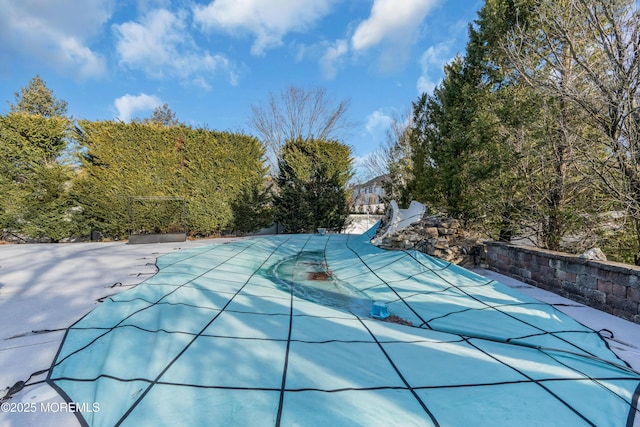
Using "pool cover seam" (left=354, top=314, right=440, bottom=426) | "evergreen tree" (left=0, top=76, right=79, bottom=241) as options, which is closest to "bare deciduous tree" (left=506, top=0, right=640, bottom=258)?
"pool cover seam" (left=354, top=314, right=440, bottom=426)

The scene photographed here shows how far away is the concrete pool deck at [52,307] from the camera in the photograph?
1289 mm

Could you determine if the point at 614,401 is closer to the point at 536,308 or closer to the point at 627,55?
the point at 536,308

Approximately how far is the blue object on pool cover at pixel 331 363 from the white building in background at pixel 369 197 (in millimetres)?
9086

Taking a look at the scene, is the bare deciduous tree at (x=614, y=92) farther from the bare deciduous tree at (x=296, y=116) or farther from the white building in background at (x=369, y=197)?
the bare deciduous tree at (x=296, y=116)

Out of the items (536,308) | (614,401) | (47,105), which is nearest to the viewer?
(614,401)

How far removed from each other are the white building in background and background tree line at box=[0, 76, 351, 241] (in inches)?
128

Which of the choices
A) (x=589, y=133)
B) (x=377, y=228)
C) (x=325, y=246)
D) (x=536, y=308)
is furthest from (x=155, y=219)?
(x=589, y=133)

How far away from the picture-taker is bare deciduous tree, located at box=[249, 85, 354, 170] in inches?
505

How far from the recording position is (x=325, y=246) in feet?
19.1

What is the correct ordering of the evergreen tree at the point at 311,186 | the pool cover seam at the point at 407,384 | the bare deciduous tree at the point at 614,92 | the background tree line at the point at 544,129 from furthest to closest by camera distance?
1. the evergreen tree at the point at 311,186
2. the background tree line at the point at 544,129
3. the bare deciduous tree at the point at 614,92
4. the pool cover seam at the point at 407,384

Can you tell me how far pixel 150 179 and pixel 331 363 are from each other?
23.7ft

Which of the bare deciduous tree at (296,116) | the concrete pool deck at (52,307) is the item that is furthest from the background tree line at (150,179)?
the bare deciduous tree at (296,116)

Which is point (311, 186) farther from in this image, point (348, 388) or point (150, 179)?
point (348, 388)

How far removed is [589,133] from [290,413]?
4741mm
